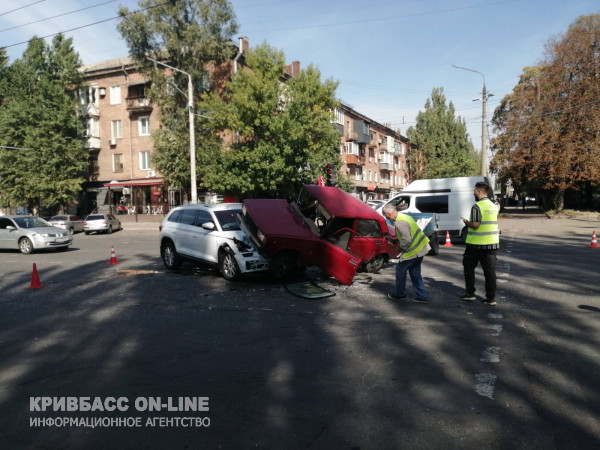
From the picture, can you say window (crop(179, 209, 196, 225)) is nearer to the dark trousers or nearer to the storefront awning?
the dark trousers

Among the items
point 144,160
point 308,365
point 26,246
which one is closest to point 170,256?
point 308,365

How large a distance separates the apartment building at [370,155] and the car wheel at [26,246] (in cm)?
3148

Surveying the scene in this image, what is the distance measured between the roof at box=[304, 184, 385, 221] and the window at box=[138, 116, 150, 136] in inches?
1234

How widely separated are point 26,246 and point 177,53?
20576 mm

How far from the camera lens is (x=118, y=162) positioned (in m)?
39.1

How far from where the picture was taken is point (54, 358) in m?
4.96

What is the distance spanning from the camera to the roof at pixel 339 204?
9.54 meters

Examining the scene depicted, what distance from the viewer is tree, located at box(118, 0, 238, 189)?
102 ft

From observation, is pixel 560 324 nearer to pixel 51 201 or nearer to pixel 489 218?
pixel 489 218

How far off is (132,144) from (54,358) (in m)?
36.4

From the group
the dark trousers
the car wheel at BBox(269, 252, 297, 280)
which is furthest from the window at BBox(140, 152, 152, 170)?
the dark trousers

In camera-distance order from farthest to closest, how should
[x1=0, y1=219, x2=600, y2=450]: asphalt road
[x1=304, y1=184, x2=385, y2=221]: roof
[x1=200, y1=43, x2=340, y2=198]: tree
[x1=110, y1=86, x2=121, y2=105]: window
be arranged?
[x1=110, y1=86, x2=121, y2=105]: window, [x1=200, y1=43, x2=340, y2=198]: tree, [x1=304, y1=184, x2=385, y2=221]: roof, [x1=0, y1=219, x2=600, y2=450]: asphalt road

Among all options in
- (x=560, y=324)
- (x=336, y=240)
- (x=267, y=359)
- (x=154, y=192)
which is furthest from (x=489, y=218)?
(x=154, y=192)

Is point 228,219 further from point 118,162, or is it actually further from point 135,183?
point 118,162
